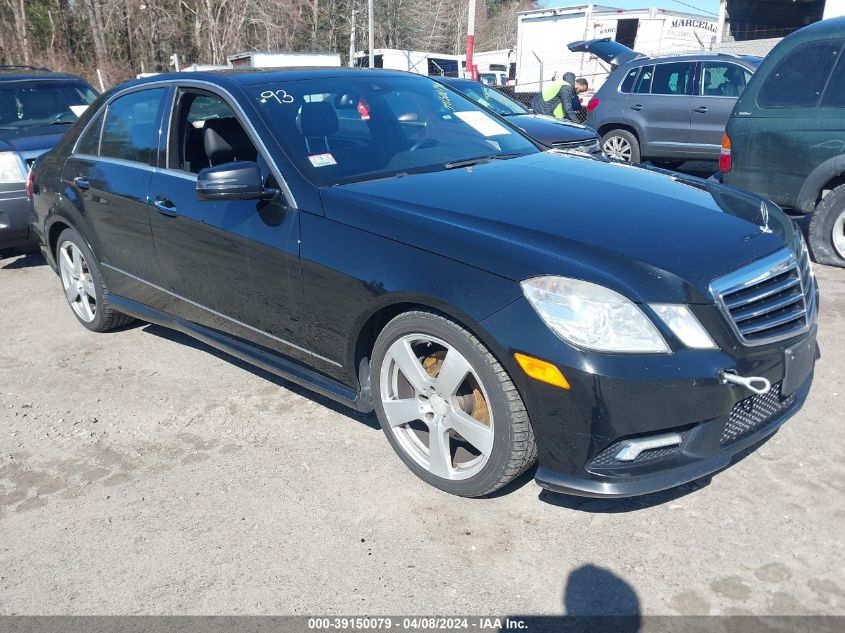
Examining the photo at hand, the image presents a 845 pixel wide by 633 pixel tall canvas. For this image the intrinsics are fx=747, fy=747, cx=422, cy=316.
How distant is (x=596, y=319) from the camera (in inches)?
99.3

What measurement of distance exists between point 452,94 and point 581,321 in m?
2.37

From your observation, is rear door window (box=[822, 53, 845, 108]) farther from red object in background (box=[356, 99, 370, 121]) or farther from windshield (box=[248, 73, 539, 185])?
red object in background (box=[356, 99, 370, 121])

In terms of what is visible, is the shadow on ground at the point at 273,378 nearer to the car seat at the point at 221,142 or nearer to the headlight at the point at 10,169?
the car seat at the point at 221,142

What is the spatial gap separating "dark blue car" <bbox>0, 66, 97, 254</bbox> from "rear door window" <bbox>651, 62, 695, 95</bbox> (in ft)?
23.7

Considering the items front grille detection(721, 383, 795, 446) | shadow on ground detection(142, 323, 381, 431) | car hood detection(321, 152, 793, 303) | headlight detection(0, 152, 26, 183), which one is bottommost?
shadow on ground detection(142, 323, 381, 431)

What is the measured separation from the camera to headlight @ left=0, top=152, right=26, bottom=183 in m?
6.76

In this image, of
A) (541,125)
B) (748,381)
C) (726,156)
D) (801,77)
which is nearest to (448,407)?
(748,381)

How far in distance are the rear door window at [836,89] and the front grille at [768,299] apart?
10.7ft

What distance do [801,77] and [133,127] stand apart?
195 inches

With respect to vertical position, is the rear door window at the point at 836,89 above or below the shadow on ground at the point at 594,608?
above

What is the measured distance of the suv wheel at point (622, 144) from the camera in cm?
1053

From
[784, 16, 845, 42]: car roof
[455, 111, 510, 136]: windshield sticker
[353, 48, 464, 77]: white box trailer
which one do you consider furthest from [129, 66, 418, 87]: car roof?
[353, 48, 464, 77]: white box trailer

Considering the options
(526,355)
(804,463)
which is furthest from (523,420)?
(804,463)

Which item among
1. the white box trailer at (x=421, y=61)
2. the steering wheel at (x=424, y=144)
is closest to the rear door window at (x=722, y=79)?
the steering wheel at (x=424, y=144)
